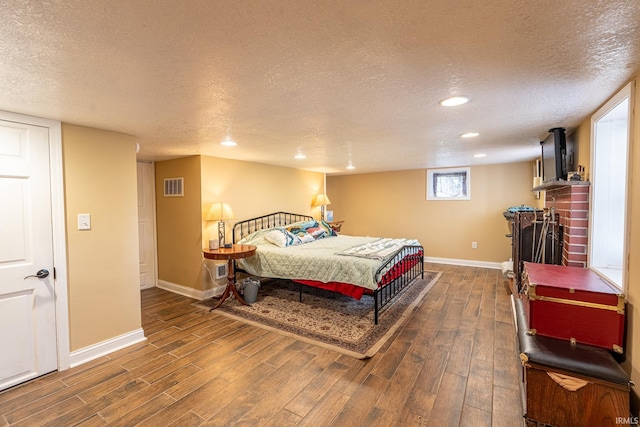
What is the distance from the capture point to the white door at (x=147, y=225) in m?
4.66

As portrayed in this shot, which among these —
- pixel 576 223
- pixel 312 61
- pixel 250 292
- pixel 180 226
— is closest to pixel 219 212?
pixel 180 226

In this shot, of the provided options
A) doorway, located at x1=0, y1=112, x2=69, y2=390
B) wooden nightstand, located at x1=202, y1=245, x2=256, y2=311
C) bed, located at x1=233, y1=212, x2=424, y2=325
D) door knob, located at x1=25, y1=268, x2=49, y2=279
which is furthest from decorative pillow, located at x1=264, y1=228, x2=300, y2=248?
door knob, located at x1=25, y1=268, x2=49, y2=279

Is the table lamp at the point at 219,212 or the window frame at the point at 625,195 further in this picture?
the table lamp at the point at 219,212

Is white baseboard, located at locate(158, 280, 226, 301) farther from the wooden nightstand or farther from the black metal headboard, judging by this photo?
the black metal headboard

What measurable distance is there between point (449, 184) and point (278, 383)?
547 cm

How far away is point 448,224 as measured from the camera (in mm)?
6324

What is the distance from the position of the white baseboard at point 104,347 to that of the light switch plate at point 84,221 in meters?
1.10

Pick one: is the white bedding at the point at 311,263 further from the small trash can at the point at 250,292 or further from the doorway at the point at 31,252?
the doorway at the point at 31,252

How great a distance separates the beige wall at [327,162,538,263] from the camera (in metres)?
5.75

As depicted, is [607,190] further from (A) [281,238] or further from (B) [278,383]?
(A) [281,238]

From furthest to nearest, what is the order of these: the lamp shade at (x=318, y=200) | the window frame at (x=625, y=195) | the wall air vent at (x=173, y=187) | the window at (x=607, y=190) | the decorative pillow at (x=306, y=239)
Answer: the lamp shade at (x=318, y=200) < the decorative pillow at (x=306, y=239) < the wall air vent at (x=173, y=187) < the window at (x=607, y=190) < the window frame at (x=625, y=195)

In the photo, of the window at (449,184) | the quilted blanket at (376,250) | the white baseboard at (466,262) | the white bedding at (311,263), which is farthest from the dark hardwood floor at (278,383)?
the window at (449,184)

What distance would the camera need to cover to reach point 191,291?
14.3ft

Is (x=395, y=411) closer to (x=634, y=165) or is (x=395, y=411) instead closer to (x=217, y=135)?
(x=634, y=165)
